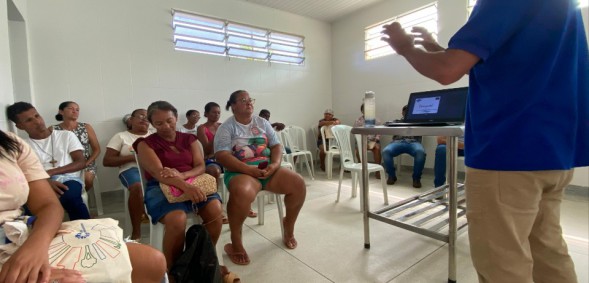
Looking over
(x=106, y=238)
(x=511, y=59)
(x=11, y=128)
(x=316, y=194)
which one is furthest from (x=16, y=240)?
(x=316, y=194)

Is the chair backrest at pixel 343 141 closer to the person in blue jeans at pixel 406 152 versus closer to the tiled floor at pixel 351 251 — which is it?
the tiled floor at pixel 351 251

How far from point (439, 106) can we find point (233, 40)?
11.0 ft

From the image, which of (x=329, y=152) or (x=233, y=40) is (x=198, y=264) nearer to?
(x=329, y=152)

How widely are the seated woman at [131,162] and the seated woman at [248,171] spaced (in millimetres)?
743

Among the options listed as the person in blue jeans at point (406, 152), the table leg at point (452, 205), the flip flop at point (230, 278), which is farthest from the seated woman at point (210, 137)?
the person in blue jeans at point (406, 152)

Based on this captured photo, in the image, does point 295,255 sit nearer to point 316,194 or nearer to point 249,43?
point 316,194

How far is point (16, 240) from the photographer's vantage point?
0.72 m

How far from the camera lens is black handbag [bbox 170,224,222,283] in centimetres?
124

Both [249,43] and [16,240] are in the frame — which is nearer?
[16,240]

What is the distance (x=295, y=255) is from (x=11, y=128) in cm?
215

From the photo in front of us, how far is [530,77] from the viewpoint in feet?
2.30

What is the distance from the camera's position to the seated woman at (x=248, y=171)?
1.68m

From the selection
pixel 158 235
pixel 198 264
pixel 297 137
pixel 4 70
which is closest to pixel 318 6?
pixel 297 137

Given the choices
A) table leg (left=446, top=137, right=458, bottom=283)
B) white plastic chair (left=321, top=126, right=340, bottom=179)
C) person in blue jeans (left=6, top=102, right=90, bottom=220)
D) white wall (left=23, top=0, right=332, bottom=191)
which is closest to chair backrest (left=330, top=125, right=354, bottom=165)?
white plastic chair (left=321, top=126, right=340, bottom=179)
